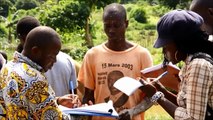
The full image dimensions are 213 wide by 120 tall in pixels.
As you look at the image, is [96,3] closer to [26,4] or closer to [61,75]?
[61,75]

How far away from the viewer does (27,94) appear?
216cm

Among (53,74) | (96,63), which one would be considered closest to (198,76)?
(96,63)

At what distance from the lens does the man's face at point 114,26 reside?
3.13 meters

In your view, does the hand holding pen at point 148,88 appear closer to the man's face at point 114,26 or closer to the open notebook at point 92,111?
the open notebook at point 92,111

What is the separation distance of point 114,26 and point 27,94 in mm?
1153

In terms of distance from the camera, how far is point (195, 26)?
2199 millimetres

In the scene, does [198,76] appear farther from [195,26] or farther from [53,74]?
[53,74]

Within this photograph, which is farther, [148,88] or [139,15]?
[139,15]

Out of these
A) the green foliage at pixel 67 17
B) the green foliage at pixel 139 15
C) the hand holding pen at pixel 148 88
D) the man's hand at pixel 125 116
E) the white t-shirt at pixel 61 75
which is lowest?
the green foliage at pixel 139 15

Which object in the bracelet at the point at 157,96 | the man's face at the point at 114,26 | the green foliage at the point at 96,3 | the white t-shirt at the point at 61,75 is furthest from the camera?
the green foliage at the point at 96,3

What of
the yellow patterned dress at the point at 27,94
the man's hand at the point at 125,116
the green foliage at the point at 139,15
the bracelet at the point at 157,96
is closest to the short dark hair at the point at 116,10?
the man's hand at the point at 125,116

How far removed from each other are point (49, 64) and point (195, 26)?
2.63 ft

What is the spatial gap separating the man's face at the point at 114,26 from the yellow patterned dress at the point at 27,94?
1011mm

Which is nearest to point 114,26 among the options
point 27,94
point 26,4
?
point 27,94
